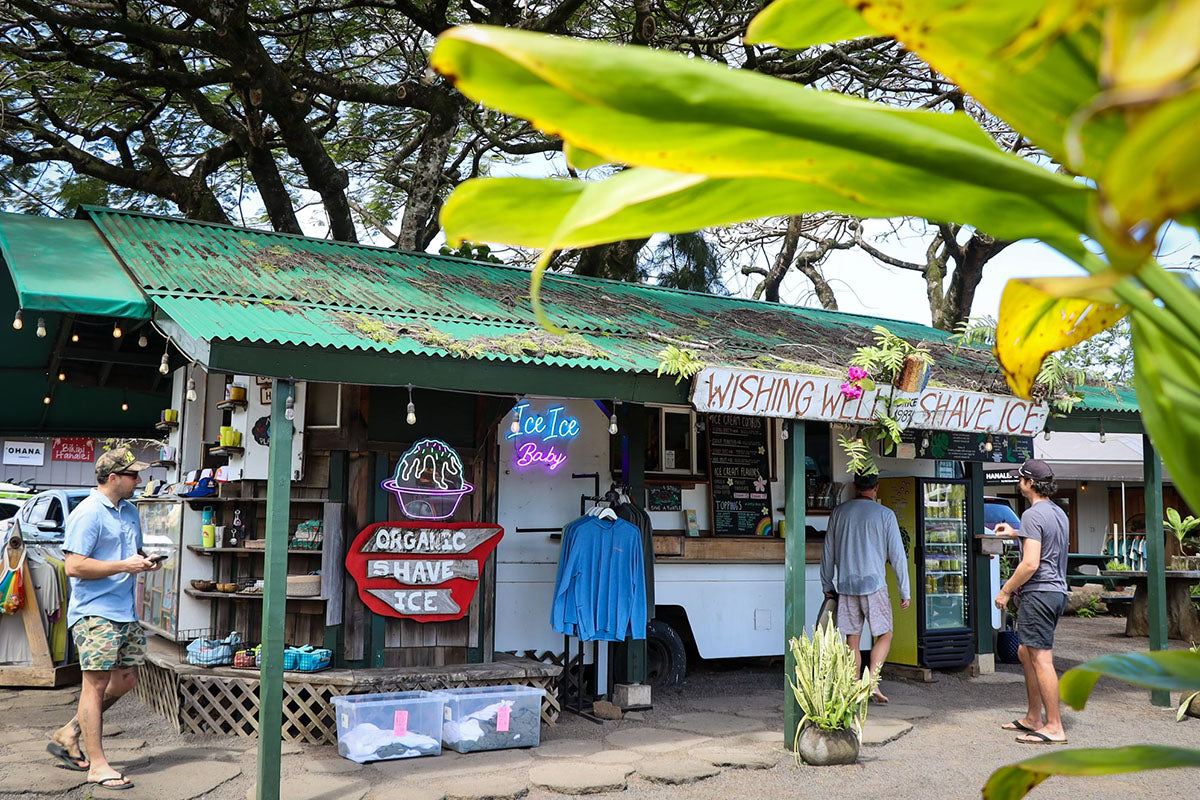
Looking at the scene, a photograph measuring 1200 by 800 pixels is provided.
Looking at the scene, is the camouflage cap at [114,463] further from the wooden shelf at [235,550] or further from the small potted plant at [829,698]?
the small potted plant at [829,698]

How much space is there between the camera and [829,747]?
6957 mm

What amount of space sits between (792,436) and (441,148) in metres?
7.41

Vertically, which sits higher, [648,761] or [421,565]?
[421,565]

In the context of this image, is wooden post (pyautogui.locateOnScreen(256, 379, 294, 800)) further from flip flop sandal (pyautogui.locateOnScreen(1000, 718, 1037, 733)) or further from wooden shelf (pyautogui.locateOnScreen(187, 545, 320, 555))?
flip flop sandal (pyautogui.locateOnScreen(1000, 718, 1037, 733))

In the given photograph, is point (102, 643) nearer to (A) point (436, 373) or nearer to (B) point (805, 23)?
(A) point (436, 373)

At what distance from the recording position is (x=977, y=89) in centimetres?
74

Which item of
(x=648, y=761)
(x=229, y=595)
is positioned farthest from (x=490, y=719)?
(x=229, y=595)

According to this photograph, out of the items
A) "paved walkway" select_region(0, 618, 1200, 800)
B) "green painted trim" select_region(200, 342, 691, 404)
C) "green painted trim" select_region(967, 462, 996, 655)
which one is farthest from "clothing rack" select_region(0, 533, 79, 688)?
"green painted trim" select_region(967, 462, 996, 655)

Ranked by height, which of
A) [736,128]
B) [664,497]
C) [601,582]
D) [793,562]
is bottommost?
[601,582]

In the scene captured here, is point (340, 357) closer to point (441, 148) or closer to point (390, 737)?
point (390, 737)

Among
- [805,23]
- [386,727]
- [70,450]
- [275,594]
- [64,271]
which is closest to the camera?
[805,23]

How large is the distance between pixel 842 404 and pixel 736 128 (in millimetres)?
7165

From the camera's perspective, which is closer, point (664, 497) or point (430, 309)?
point (430, 309)

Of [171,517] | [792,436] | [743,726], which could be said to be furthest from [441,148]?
[743,726]
